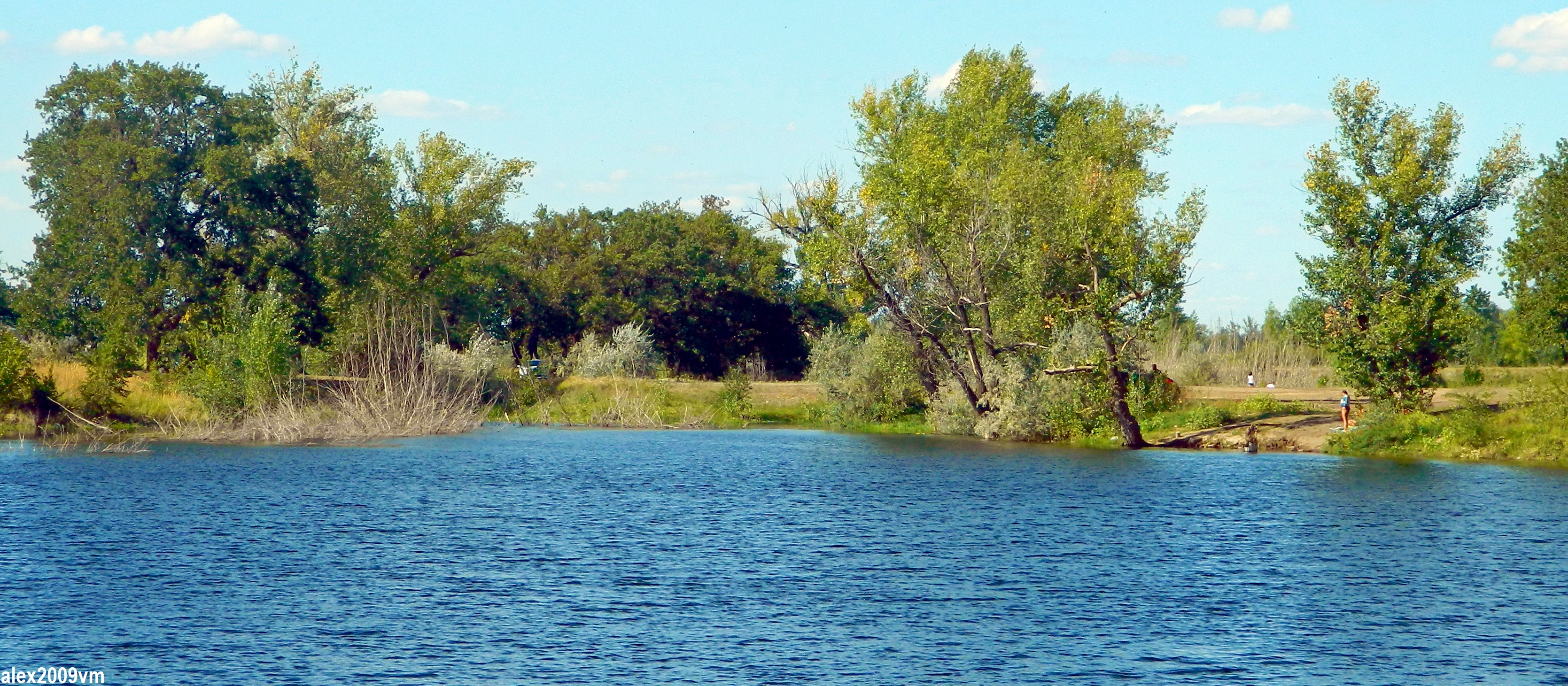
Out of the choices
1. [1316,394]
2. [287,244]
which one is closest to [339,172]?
[287,244]

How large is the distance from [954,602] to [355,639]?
11406 mm

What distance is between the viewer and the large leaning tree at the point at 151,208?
70.9m

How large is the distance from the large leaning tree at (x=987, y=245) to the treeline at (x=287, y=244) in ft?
73.4

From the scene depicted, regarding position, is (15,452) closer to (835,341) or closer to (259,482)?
(259,482)

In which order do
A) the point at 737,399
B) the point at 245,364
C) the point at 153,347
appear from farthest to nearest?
the point at 737,399, the point at 153,347, the point at 245,364

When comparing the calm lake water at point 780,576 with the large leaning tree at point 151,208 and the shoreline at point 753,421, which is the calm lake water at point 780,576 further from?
the large leaning tree at point 151,208

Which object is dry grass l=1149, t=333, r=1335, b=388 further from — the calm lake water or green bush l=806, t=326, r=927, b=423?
the calm lake water

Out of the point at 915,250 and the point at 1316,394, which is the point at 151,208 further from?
the point at 1316,394

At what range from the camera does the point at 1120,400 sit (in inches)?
2517

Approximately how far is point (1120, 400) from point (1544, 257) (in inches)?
1036

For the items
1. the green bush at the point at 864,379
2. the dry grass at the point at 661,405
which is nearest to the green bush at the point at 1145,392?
the green bush at the point at 864,379

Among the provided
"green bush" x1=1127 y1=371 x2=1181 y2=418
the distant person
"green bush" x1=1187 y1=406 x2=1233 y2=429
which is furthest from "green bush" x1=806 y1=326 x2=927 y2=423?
the distant person

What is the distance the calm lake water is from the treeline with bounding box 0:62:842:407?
72.7ft

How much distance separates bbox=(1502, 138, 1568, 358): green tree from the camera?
233 ft
